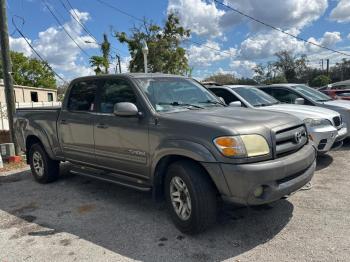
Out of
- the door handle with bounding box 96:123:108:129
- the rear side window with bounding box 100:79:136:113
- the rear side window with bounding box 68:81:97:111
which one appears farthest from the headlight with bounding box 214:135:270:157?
the rear side window with bounding box 68:81:97:111

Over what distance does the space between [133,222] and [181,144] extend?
4.43 feet

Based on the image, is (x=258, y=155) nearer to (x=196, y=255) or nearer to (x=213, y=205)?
(x=213, y=205)

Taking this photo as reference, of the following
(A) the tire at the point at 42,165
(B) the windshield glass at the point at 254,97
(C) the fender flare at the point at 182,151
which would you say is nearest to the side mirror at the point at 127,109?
(C) the fender flare at the point at 182,151

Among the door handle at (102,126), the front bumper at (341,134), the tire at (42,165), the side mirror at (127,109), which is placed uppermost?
the side mirror at (127,109)

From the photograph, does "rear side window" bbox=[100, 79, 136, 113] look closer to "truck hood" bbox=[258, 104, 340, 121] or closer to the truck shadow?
the truck shadow

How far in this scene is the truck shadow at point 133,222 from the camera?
3797 mm

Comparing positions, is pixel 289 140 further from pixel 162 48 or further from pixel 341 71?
pixel 341 71

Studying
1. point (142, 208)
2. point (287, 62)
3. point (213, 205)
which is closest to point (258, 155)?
point (213, 205)

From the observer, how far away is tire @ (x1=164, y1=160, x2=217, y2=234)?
3820 millimetres

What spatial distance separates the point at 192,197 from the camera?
3848 mm

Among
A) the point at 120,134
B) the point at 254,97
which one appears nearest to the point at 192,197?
the point at 120,134

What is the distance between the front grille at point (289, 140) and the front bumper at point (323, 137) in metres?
2.45

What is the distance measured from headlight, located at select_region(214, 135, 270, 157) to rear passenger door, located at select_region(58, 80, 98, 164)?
2.38 m

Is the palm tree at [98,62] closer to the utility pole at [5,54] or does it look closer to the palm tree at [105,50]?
the palm tree at [105,50]
